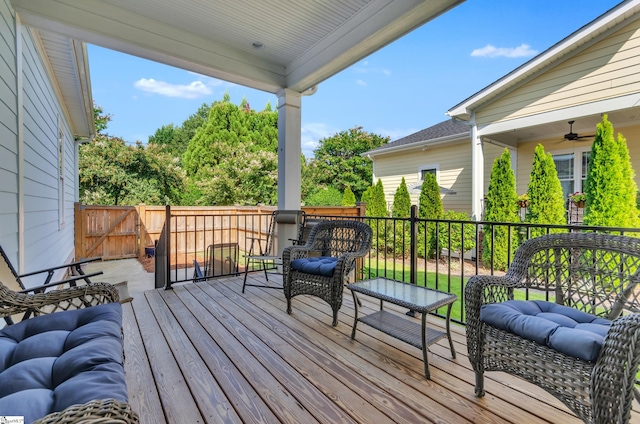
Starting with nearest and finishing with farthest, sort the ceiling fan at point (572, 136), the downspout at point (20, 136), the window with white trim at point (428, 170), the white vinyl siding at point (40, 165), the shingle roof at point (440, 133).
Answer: the downspout at point (20, 136) → the white vinyl siding at point (40, 165) → the ceiling fan at point (572, 136) → the shingle roof at point (440, 133) → the window with white trim at point (428, 170)

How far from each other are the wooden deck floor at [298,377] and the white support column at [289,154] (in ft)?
5.90

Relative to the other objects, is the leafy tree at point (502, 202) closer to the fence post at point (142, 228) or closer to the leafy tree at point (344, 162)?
the fence post at point (142, 228)

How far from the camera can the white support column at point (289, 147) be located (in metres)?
4.46

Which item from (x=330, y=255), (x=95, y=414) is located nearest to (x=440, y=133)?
(x=330, y=255)

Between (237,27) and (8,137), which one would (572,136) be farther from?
(8,137)

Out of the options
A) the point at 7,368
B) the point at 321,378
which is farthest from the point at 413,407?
the point at 7,368

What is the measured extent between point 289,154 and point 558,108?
5.29 metres

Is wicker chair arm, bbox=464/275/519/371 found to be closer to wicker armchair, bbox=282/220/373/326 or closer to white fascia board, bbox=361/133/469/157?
A: wicker armchair, bbox=282/220/373/326

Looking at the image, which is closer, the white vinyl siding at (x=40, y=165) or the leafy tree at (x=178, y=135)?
the white vinyl siding at (x=40, y=165)

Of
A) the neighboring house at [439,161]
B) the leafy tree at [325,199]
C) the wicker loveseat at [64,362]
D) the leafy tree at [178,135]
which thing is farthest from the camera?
the leafy tree at [178,135]

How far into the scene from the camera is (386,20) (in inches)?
113

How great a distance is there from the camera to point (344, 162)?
16.9 m

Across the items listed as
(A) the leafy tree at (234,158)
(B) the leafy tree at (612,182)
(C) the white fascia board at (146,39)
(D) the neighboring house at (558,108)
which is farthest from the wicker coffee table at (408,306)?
(A) the leafy tree at (234,158)

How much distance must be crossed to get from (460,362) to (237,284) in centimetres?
294
